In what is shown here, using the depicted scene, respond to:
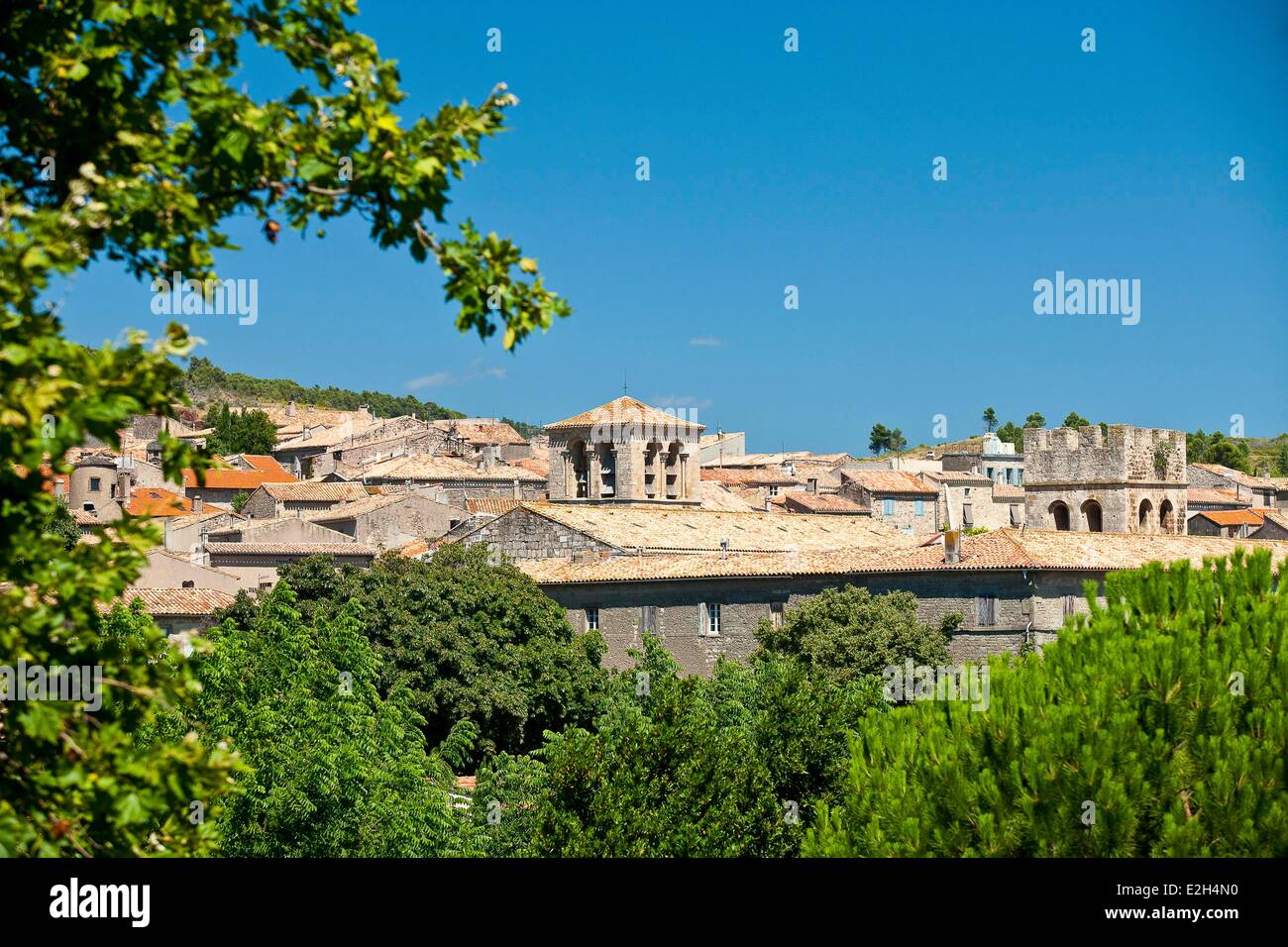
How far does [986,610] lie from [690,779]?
2438cm

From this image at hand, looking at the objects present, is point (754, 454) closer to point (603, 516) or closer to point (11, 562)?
point (603, 516)

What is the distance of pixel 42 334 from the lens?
513cm

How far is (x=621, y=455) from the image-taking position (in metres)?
60.2

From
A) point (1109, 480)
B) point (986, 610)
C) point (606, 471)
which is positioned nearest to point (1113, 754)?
point (986, 610)

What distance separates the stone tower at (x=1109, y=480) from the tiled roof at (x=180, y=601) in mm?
28896

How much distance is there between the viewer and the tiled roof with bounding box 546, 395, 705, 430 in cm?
6019

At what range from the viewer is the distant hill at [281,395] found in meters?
154

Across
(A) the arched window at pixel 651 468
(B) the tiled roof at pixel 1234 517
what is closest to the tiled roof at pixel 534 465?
(A) the arched window at pixel 651 468

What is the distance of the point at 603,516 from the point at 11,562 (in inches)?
1816

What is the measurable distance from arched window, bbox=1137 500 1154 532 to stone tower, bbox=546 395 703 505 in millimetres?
16079

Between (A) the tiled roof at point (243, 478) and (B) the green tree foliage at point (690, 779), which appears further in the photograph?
(A) the tiled roof at point (243, 478)

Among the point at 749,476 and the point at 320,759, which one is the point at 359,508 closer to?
the point at 749,476

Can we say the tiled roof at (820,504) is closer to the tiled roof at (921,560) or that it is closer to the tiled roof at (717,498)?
the tiled roof at (717,498)
